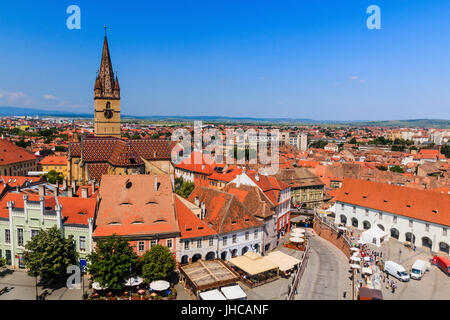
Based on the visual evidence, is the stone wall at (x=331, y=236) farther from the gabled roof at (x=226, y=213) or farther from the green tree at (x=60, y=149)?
the green tree at (x=60, y=149)

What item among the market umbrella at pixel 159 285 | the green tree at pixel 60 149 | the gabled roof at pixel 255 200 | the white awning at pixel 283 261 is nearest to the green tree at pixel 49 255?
the market umbrella at pixel 159 285

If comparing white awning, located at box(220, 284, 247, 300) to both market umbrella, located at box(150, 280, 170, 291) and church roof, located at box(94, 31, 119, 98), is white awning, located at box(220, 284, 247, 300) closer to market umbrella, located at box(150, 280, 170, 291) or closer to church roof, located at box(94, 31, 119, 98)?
market umbrella, located at box(150, 280, 170, 291)

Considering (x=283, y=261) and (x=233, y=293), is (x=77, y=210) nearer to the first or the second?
(x=233, y=293)

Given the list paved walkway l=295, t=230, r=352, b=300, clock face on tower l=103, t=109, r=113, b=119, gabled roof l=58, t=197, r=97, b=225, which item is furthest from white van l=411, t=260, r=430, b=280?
clock face on tower l=103, t=109, r=113, b=119

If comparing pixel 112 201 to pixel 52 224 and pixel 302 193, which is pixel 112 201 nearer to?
pixel 52 224
